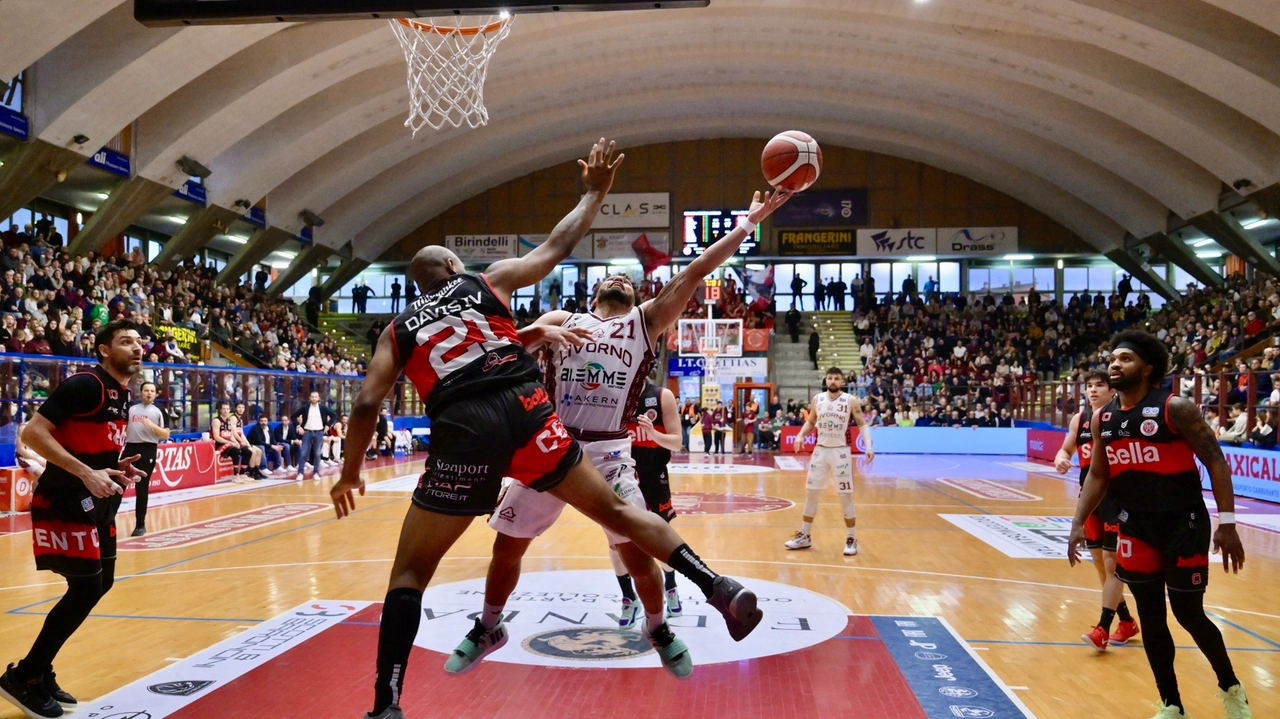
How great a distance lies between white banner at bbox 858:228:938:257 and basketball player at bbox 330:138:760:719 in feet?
115

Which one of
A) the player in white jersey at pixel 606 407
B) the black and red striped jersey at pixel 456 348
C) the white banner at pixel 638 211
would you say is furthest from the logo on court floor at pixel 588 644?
the white banner at pixel 638 211

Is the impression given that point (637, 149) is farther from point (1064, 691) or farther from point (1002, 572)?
point (1064, 691)

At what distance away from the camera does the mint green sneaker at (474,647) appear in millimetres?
4535

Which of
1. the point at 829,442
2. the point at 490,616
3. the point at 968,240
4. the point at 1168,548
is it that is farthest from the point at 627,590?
the point at 968,240

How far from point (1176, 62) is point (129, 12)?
22337 mm

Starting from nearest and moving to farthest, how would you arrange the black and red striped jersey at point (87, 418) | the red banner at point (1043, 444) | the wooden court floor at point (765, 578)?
the black and red striped jersey at point (87, 418)
the wooden court floor at point (765, 578)
the red banner at point (1043, 444)

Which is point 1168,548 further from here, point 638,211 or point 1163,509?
point 638,211

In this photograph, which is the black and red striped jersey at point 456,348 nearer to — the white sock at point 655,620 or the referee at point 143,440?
the white sock at point 655,620

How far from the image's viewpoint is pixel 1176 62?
2078cm

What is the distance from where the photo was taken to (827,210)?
124 feet

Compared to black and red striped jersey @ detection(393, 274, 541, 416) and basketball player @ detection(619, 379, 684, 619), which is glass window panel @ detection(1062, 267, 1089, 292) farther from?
black and red striped jersey @ detection(393, 274, 541, 416)

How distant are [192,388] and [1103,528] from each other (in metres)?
16.1

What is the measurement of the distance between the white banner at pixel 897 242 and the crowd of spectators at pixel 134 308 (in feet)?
65.9

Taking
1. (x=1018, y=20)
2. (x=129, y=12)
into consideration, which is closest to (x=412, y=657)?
(x=129, y=12)
